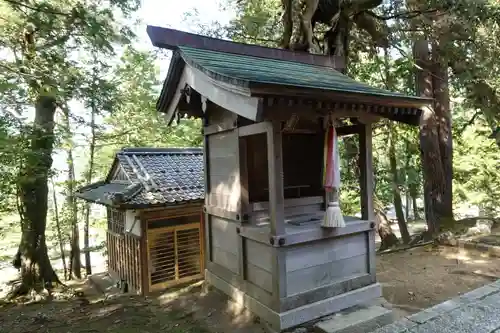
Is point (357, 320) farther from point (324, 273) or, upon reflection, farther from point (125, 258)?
point (125, 258)

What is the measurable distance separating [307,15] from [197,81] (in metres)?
4.42

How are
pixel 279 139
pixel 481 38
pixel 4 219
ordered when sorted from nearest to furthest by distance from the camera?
pixel 279 139
pixel 481 38
pixel 4 219

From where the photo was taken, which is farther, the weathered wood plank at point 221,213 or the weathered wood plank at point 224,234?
the weathered wood plank at point 224,234

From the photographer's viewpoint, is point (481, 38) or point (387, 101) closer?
point (387, 101)

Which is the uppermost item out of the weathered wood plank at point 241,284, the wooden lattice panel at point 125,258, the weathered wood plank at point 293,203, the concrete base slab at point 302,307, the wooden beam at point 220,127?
the wooden beam at point 220,127

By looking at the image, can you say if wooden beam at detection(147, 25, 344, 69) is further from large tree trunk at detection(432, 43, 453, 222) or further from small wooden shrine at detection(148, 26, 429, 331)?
large tree trunk at detection(432, 43, 453, 222)

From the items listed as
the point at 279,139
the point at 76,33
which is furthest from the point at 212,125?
the point at 76,33

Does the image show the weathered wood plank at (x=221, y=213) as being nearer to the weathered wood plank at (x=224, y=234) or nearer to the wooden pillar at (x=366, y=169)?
the weathered wood plank at (x=224, y=234)

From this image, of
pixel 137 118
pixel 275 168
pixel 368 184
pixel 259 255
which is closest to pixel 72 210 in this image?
pixel 137 118

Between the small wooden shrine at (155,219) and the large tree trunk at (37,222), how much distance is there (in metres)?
1.48

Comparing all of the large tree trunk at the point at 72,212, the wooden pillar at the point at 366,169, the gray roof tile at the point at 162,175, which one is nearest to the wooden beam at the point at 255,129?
the wooden pillar at the point at 366,169

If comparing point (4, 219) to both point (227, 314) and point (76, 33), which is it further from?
point (227, 314)

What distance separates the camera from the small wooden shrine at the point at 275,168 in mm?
4039

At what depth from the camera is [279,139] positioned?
405 cm
